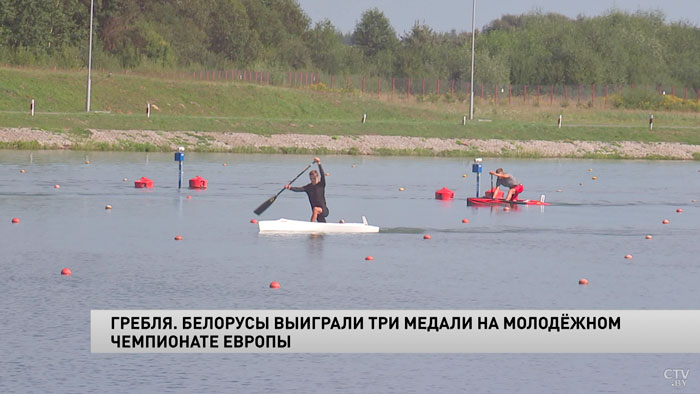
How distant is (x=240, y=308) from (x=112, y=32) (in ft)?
262

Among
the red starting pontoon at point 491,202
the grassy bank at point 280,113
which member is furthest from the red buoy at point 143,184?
the grassy bank at point 280,113

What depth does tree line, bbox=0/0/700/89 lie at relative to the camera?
85.4m

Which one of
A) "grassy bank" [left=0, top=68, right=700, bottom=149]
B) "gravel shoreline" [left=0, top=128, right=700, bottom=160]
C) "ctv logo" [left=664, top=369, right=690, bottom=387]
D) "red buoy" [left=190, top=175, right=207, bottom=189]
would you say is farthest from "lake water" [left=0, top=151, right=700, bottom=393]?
"grassy bank" [left=0, top=68, right=700, bottom=149]

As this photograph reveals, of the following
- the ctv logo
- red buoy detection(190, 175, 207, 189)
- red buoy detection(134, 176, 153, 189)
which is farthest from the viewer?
red buoy detection(190, 175, 207, 189)

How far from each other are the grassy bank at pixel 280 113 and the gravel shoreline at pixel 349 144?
1378mm

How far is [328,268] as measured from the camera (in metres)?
19.0

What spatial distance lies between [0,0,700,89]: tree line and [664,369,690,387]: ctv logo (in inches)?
2856

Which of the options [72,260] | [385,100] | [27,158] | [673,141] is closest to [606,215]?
[72,260]

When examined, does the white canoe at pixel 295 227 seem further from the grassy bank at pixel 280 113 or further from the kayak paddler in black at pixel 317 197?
the grassy bank at pixel 280 113

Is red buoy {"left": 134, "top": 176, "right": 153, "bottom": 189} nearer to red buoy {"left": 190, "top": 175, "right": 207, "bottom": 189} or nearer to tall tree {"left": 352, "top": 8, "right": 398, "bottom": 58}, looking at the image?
red buoy {"left": 190, "top": 175, "right": 207, "bottom": 189}

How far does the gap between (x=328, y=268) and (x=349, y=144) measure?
37640 millimetres

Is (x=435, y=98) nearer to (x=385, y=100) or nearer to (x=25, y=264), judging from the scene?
(x=385, y=100)
